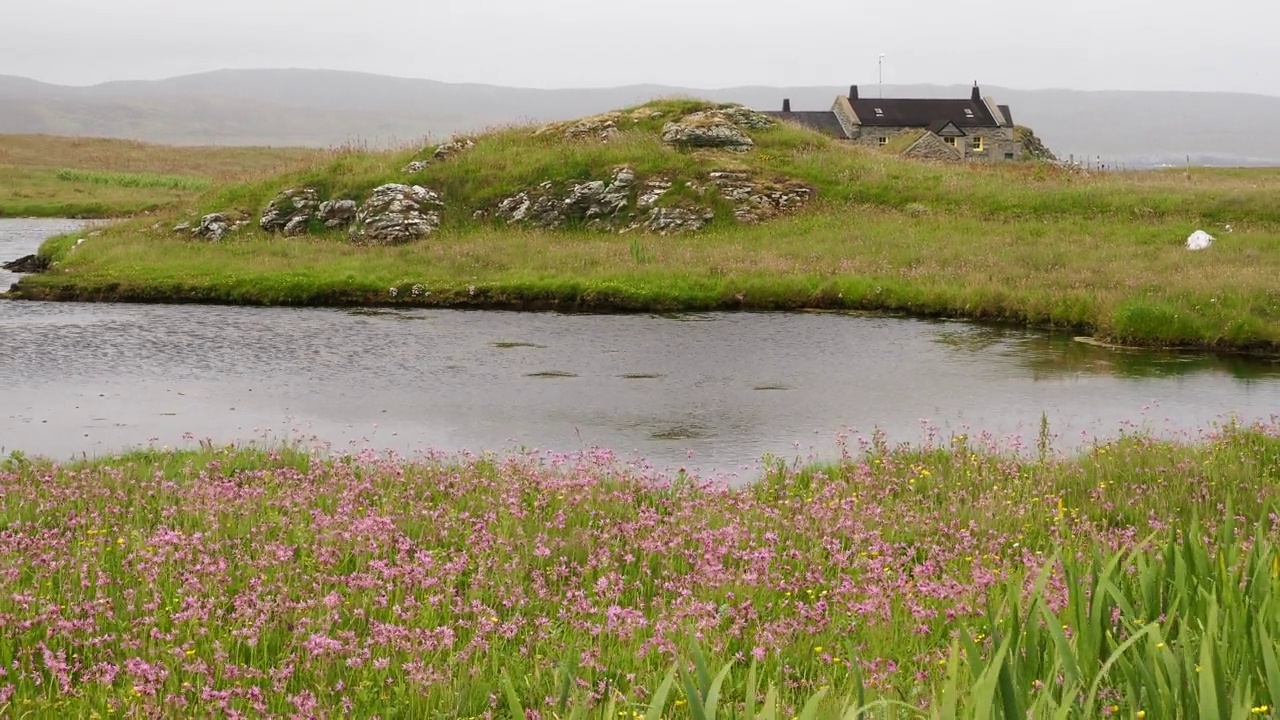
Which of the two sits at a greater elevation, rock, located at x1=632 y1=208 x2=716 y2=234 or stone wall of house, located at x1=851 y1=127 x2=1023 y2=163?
stone wall of house, located at x1=851 y1=127 x2=1023 y2=163

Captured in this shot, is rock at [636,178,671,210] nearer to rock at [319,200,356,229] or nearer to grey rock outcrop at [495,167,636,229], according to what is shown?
grey rock outcrop at [495,167,636,229]

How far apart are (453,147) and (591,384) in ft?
85.8

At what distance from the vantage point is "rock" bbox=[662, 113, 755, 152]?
41469mm

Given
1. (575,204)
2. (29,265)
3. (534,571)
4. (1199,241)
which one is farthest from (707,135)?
(534,571)

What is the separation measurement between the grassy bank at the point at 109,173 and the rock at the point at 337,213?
18.9 ft

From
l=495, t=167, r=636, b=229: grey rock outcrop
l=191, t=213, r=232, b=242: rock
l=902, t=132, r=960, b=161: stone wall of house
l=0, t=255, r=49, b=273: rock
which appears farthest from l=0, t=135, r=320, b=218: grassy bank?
l=902, t=132, r=960, b=161: stone wall of house

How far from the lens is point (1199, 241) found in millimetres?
29750

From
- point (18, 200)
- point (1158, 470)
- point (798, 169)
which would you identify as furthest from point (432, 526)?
point (18, 200)

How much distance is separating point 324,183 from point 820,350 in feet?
81.8

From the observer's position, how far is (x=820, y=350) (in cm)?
2177

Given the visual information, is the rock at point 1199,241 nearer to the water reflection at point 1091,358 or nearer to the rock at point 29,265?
the water reflection at point 1091,358

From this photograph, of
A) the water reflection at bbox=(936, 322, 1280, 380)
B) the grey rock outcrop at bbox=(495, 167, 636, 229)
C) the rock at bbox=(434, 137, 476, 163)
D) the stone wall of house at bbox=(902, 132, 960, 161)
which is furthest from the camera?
the stone wall of house at bbox=(902, 132, 960, 161)

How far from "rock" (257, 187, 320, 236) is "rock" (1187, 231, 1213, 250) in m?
28.3

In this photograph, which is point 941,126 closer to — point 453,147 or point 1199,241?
point 453,147
